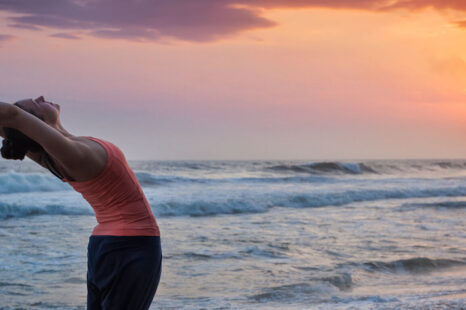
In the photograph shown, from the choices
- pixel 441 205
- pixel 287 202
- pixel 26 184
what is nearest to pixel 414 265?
pixel 287 202

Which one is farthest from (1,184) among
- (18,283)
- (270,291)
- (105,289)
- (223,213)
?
(105,289)

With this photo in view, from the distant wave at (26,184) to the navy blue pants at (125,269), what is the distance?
63.2 ft

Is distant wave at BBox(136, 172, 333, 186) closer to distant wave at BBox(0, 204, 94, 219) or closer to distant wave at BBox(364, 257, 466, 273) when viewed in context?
distant wave at BBox(0, 204, 94, 219)

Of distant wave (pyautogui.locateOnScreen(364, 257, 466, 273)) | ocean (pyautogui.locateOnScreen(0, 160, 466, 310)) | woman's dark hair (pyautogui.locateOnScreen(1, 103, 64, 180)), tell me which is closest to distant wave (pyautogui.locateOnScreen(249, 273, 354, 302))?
ocean (pyautogui.locateOnScreen(0, 160, 466, 310))

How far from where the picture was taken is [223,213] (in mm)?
14938

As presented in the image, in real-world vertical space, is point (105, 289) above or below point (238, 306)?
above

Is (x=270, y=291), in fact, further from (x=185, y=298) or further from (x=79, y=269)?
(x=79, y=269)

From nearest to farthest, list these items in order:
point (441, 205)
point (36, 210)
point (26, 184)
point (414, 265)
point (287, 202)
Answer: point (414, 265) → point (36, 210) → point (441, 205) → point (287, 202) → point (26, 184)

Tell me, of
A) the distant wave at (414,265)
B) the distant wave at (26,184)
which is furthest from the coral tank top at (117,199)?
the distant wave at (26,184)

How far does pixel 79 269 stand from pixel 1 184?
15.1 meters

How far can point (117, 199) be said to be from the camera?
74.1 inches

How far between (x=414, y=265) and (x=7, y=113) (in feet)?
22.3

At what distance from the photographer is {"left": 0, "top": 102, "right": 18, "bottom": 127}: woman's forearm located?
1.55m

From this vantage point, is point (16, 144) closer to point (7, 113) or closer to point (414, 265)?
point (7, 113)
